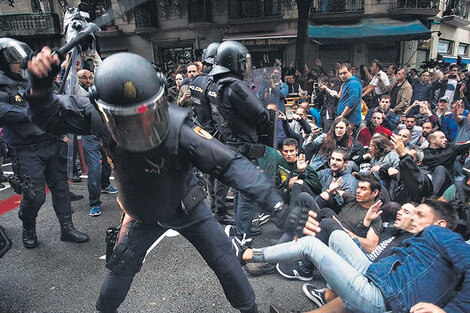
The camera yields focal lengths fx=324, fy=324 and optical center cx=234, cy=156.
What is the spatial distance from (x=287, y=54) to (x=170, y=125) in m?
16.8

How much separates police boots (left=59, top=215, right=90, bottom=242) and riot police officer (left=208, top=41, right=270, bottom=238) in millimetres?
1632

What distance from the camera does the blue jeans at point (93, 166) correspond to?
4.08 metres

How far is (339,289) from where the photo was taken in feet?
6.65

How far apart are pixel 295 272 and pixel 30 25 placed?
24.2 m

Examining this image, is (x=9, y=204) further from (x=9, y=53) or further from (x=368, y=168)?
(x=368, y=168)

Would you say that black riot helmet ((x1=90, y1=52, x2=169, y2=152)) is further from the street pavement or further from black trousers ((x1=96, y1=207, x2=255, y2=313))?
the street pavement

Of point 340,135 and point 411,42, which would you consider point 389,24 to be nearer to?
point 411,42

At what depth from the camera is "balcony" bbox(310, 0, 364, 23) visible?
635 inches

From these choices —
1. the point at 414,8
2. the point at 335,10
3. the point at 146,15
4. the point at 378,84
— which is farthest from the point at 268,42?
the point at 378,84

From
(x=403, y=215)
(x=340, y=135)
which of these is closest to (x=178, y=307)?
(x=403, y=215)

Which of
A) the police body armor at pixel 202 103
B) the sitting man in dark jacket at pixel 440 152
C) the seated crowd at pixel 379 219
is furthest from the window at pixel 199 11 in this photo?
the sitting man in dark jacket at pixel 440 152

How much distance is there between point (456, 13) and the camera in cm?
1820

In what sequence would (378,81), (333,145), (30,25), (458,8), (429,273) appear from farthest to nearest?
1. (30,25)
2. (458,8)
3. (378,81)
4. (333,145)
5. (429,273)

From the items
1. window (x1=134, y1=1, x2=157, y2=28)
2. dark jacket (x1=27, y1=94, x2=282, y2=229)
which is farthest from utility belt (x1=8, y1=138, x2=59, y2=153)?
window (x1=134, y1=1, x2=157, y2=28)
